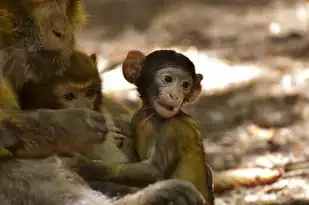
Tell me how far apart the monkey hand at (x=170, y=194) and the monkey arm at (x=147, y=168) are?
119mm

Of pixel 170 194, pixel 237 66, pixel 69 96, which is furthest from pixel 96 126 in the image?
pixel 237 66

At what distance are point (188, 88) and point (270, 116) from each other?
3.23m

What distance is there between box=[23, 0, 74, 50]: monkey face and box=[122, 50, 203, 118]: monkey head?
0.30m

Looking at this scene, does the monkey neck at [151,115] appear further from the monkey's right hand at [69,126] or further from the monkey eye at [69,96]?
the monkey eye at [69,96]

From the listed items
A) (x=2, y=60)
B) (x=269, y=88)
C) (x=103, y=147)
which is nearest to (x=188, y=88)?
(x=103, y=147)

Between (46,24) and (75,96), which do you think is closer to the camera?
(46,24)

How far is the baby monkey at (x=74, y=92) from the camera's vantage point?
3.23m

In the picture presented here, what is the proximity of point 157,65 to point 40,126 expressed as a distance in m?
0.52

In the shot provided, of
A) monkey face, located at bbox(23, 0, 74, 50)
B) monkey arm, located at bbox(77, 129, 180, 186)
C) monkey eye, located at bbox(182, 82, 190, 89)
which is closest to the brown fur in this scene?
monkey face, located at bbox(23, 0, 74, 50)

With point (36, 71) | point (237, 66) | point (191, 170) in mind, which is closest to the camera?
point (191, 170)

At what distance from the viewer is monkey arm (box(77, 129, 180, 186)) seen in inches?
117

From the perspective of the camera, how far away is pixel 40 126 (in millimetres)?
2959

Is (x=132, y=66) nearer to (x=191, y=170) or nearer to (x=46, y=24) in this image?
(x=46, y=24)

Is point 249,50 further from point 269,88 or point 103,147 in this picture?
point 103,147
